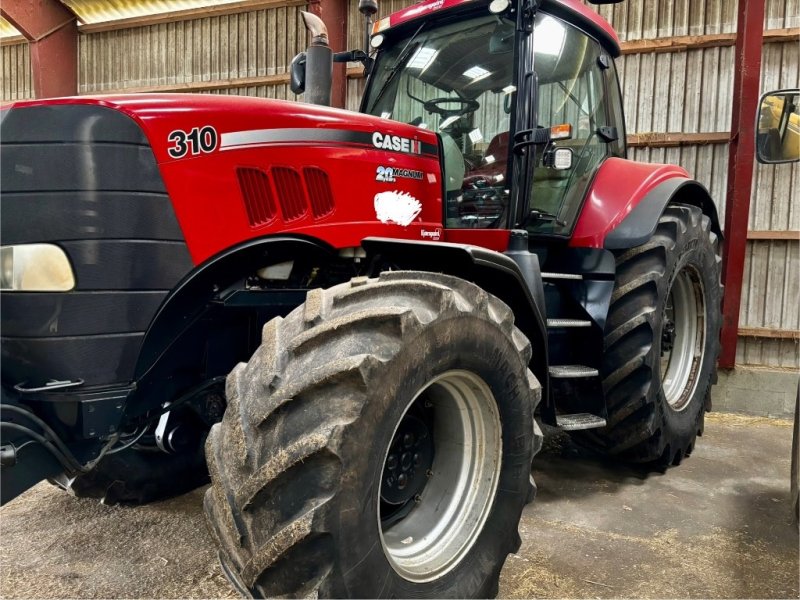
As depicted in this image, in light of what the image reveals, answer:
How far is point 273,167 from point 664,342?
2.39 meters

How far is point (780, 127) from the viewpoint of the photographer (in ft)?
7.14

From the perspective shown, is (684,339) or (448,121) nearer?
(448,121)

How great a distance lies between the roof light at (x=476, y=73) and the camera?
8.86ft

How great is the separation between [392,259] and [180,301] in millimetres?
699

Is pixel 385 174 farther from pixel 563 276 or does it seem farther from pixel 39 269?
pixel 39 269

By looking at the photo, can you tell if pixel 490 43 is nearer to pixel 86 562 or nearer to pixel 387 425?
pixel 387 425

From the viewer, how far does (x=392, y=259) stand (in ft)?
6.86

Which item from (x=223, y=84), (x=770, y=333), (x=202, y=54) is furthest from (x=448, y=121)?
(x=202, y=54)

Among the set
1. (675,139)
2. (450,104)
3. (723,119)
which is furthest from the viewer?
(675,139)

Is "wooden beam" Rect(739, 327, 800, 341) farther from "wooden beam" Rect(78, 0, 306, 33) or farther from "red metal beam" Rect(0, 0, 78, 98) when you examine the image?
"red metal beam" Rect(0, 0, 78, 98)

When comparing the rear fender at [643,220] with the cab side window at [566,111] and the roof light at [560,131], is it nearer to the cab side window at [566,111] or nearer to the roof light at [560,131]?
the cab side window at [566,111]

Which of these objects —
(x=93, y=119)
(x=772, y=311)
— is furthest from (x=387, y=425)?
(x=772, y=311)

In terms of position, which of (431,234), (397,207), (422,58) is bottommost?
(431,234)

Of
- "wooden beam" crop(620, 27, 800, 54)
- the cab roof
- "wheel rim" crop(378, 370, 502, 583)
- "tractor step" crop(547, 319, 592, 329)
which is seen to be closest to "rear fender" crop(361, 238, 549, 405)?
"tractor step" crop(547, 319, 592, 329)
